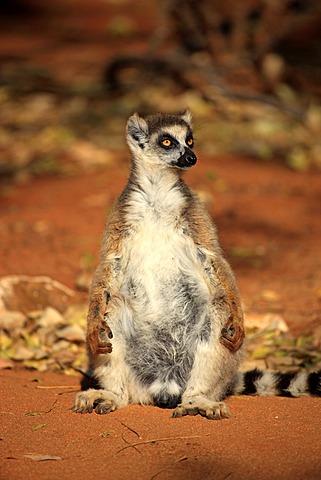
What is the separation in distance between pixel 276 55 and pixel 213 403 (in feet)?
38.6

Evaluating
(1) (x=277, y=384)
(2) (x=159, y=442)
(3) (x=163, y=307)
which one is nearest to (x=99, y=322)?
(3) (x=163, y=307)

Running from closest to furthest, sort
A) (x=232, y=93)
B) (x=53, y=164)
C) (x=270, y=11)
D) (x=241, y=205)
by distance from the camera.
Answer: (x=241, y=205), (x=53, y=164), (x=232, y=93), (x=270, y=11)

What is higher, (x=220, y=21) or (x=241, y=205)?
(x=220, y=21)

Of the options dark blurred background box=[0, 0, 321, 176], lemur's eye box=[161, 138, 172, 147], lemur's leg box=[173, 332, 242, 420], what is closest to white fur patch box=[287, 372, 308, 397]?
lemur's leg box=[173, 332, 242, 420]

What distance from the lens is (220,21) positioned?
15.4 metres

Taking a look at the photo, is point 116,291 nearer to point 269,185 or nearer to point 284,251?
point 284,251

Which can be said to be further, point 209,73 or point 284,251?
point 209,73

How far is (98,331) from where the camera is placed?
487 cm

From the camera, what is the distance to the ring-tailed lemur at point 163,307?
499 cm

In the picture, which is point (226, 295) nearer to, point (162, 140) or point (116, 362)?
point (116, 362)

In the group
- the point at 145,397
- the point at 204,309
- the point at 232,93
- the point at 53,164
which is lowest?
the point at 145,397

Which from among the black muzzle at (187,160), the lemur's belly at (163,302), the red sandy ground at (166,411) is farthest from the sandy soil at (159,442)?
the black muzzle at (187,160)

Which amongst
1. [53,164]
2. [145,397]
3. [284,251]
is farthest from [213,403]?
[53,164]

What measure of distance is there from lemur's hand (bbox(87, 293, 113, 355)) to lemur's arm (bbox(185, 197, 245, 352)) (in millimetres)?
678
